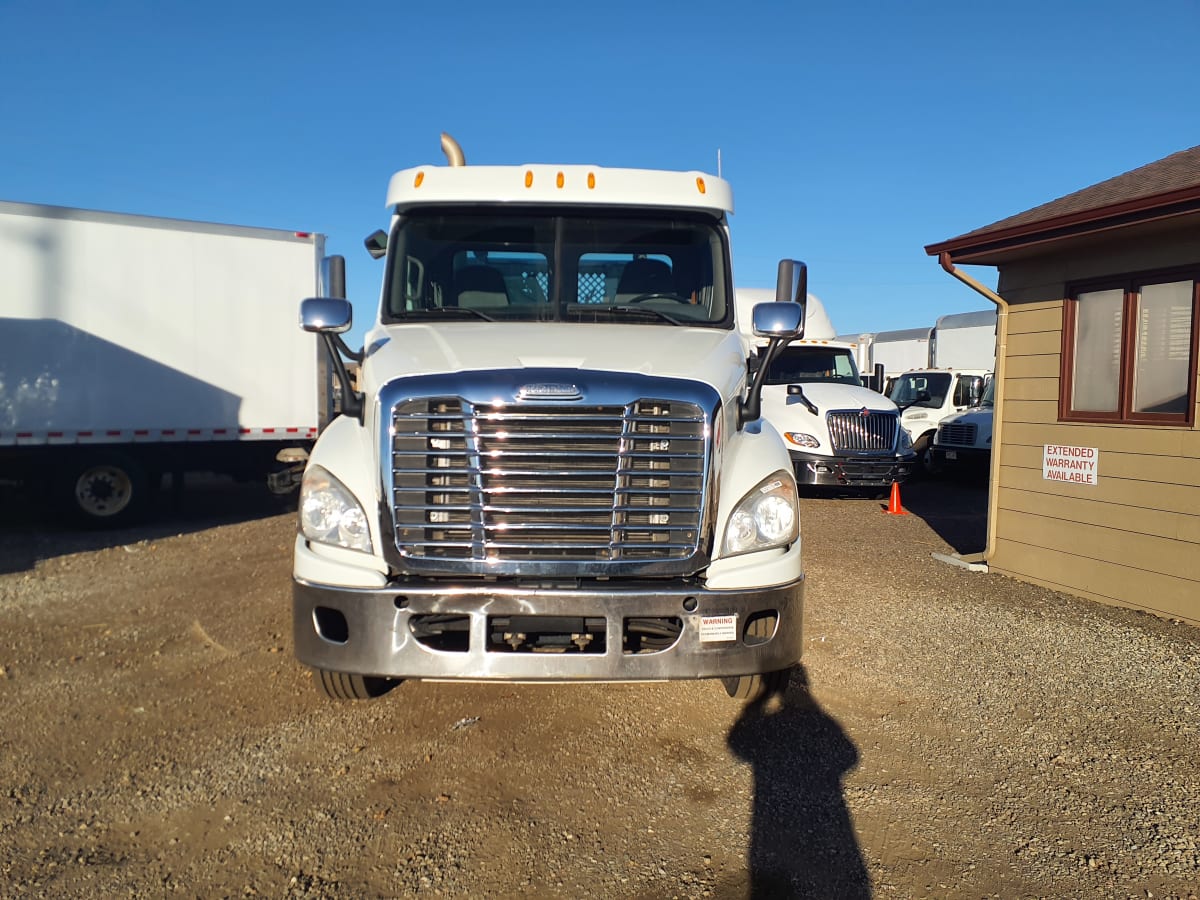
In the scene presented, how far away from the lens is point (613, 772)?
12.7 feet

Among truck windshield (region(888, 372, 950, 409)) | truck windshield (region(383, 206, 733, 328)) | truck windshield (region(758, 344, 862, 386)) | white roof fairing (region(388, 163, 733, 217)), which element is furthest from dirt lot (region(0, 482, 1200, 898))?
truck windshield (region(888, 372, 950, 409))

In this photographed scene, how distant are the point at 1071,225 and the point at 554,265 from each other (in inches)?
170

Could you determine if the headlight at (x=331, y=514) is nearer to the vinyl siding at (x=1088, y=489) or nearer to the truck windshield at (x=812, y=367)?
the vinyl siding at (x=1088, y=489)

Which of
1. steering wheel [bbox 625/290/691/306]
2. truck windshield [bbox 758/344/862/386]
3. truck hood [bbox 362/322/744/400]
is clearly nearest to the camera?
truck hood [bbox 362/322/744/400]

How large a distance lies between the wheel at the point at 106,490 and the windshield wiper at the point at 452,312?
7291 mm

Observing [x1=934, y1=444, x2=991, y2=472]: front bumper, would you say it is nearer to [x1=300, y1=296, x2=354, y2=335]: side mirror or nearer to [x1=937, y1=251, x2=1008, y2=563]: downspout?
[x1=937, y1=251, x2=1008, y2=563]: downspout

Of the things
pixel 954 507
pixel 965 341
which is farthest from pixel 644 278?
pixel 965 341

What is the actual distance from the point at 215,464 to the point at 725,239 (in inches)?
335

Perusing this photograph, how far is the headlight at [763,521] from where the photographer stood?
3.64m

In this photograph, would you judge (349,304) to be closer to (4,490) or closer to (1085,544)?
(1085,544)

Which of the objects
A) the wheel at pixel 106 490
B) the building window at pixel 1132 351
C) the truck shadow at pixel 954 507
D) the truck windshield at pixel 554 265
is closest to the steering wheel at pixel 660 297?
the truck windshield at pixel 554 265

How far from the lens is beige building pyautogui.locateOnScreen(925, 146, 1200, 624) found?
20.3 ft

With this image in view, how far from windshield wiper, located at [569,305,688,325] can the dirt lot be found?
204 cm

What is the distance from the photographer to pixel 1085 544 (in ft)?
23.0
